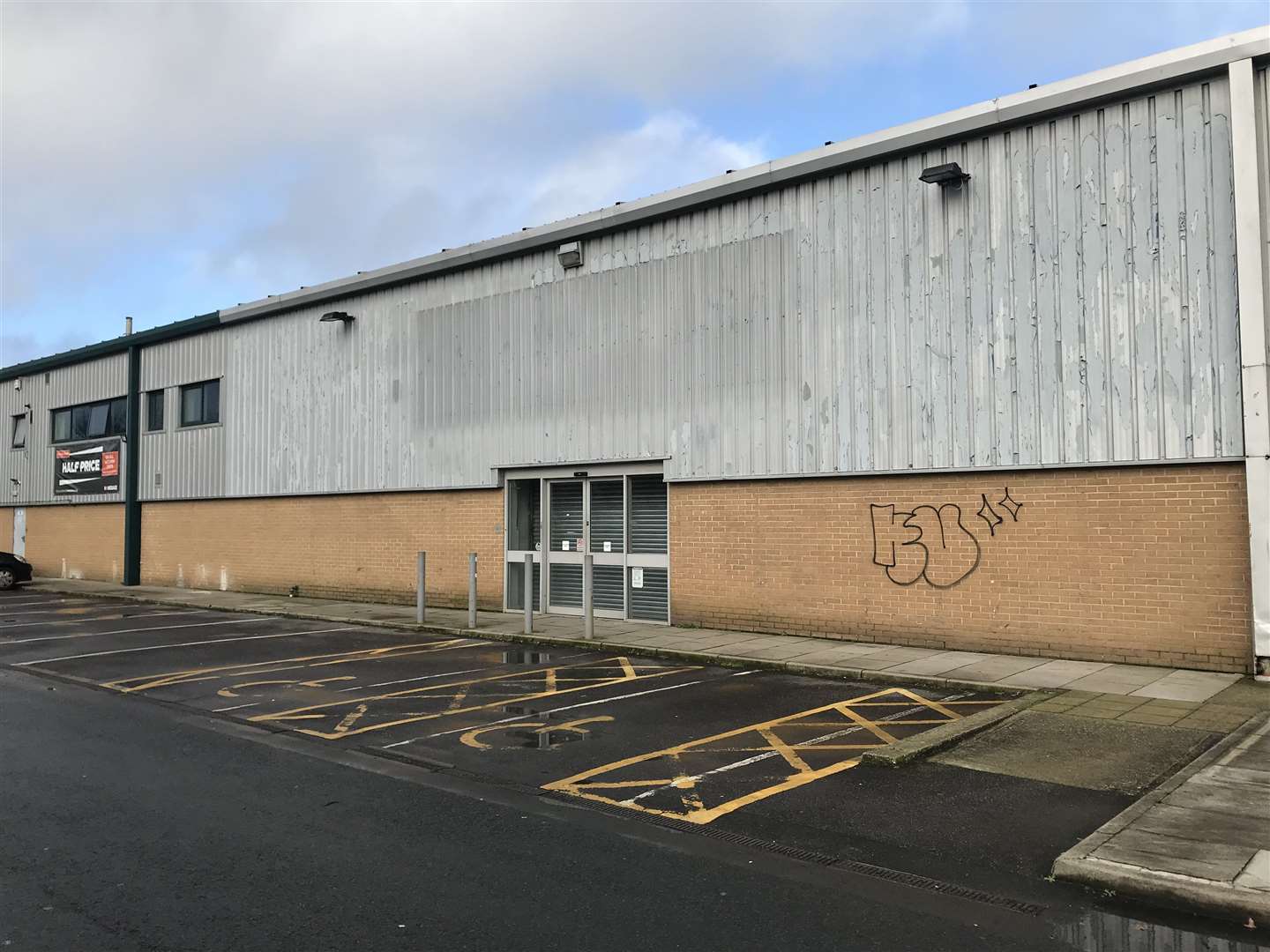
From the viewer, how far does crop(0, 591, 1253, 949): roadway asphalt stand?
449 centimetres

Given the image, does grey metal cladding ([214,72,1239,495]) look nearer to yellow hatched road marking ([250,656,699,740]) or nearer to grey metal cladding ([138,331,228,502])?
yellow hatched road marking ([250,656,699,740])

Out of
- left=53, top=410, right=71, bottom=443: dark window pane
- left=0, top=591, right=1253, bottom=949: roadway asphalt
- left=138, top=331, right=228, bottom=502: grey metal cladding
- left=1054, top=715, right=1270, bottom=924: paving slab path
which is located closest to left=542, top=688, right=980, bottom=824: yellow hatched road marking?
left=0, top=591, right=1253, bottom=949: roadway asphalt

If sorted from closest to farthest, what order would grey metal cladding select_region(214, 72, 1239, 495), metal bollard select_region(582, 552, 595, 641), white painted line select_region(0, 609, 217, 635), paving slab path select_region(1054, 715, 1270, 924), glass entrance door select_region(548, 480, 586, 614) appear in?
paving slab path select_region(1054, 715, 1270, 924), grey metal cladding select_region(214, 72, 1239, 495), metal bollard select_region(582, 552, 595, 641), glass entrance door select_region(548, 480, 586, 614), white painted line select_region(0, 609, 217, 635)

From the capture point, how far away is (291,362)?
22906 mm

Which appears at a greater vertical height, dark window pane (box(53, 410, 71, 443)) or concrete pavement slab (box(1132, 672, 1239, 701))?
dark window pane (box(53, 410, 71, 443))

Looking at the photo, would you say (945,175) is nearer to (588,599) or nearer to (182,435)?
(588,599)

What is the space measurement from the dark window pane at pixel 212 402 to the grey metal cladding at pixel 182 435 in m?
0.19

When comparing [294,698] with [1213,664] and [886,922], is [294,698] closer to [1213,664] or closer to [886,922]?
[886,922]

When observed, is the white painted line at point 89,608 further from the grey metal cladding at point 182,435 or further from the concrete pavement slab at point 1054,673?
the concrete pavement slab at point 1054,673

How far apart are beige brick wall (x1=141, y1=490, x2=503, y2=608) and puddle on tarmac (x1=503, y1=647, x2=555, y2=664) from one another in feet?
15.3

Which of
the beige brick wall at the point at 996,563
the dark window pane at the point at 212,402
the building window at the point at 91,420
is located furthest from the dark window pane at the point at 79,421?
the beige brick wall at the point at 996,563

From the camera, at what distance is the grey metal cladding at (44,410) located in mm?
28484

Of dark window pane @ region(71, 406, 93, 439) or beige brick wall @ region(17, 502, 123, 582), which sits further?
dark window pane @ region(71, 406, 93, 439)

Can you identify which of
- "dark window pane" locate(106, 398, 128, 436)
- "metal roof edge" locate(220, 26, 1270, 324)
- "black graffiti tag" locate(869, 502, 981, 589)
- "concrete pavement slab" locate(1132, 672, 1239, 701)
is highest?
"metal roof edge" locate(220, 26, 1270, 324)
